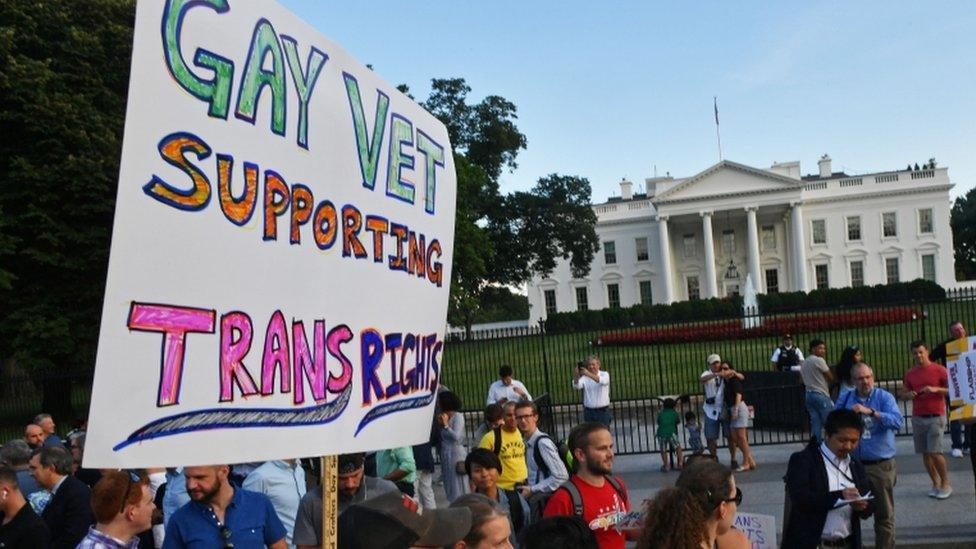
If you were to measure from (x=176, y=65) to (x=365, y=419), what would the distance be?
4.14ft

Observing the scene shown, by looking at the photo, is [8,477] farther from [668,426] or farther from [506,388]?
[668,426]

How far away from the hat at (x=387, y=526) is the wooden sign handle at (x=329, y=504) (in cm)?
7

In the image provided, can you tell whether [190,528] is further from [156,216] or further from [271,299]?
[156,216]

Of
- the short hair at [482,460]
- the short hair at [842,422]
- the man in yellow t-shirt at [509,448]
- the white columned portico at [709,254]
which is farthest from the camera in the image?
the white columned portico at [709,254]

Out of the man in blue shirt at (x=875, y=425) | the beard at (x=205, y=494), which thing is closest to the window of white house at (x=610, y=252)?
the man in blue shirt at (x=875, y=425)

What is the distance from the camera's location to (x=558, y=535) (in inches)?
120

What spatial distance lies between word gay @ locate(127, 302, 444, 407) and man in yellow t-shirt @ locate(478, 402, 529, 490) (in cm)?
407

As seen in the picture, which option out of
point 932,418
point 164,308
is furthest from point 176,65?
point 932,418

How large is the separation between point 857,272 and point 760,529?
81.5m

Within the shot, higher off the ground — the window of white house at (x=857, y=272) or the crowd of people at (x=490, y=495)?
the window of white house at (x=857, y=272)

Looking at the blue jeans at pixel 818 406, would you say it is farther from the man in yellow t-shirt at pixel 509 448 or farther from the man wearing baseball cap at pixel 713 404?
the man in yellow t-shirt at pixel 509 448

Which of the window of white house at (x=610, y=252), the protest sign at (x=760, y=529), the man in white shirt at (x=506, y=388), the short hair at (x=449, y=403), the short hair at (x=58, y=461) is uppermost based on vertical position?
the window of white house at (x=610, y=252)

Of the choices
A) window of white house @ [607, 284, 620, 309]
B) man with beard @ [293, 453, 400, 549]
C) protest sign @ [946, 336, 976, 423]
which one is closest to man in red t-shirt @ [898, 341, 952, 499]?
protest sign @ [946, 336, 976, 423]

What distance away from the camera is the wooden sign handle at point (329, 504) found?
2.70 meters
